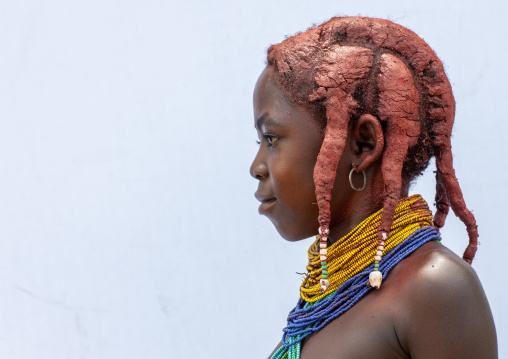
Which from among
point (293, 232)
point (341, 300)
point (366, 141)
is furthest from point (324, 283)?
point (366, 141)

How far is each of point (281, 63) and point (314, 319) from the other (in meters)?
0.51

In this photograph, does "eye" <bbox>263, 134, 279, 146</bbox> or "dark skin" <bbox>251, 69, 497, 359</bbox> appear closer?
"dark skin" <bbox>251, 69, 497, 359</bbox>

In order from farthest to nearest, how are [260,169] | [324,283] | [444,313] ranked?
[260,169], [324,283], [444,313]

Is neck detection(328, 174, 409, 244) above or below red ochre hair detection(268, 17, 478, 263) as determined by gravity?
below

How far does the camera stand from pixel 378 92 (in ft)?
4.40

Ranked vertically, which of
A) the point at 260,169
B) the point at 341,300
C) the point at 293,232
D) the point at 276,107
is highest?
the point at 276,107

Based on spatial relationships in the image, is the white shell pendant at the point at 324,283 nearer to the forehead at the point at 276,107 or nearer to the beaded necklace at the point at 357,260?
the beaded necklace at the point at 357,260

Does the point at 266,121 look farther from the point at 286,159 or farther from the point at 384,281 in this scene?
the point at 384,281

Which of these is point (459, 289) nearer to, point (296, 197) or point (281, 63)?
point (296, 197)

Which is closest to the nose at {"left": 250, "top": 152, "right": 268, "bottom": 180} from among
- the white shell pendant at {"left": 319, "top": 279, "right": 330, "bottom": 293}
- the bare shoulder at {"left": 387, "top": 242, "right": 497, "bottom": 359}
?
the white shell pendant at {"left": 319, "top": 279, "right": 330, "bottom": 293}

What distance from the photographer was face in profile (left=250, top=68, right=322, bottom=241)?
1.38m

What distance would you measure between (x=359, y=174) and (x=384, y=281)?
0.71 feet

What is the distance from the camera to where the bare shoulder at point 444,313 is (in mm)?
1203

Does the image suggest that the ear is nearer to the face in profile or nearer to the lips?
the face in profile
